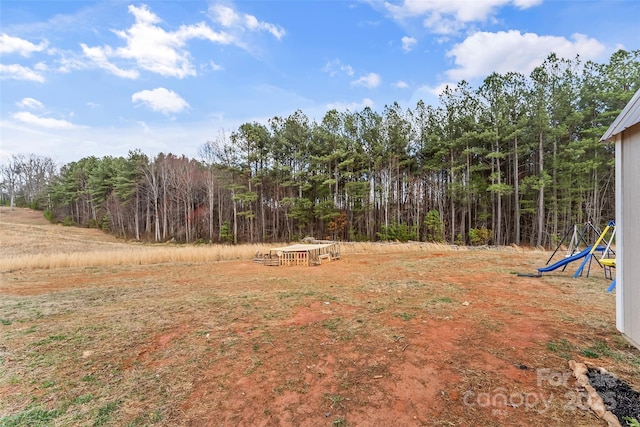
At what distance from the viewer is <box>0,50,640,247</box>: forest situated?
53.4 feet

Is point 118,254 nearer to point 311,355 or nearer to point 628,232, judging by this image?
point 311,355

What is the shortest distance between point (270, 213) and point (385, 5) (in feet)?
66.9

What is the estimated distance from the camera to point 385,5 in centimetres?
879

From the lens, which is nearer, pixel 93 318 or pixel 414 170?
pixel 93 318

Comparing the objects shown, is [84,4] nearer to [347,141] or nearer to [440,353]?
[440,353]

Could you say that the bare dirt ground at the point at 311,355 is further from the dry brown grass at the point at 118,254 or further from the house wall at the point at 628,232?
the dry brown grass at the point at 118,254

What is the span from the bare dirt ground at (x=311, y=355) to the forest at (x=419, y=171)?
47.5 feet

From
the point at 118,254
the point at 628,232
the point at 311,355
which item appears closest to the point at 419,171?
the point at 628,232

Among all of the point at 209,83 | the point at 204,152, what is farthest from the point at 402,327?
the point at 204,152

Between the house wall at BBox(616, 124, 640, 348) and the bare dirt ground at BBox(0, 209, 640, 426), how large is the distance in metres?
0.52

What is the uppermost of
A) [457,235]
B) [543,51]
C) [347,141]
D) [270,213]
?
[543,51]

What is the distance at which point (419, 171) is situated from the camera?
22.4 meters

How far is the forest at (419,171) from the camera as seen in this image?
641 inches

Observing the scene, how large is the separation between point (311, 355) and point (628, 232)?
3.61 metres
